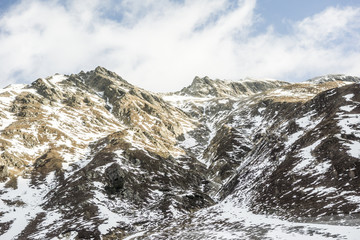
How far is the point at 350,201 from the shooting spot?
85.5 feet

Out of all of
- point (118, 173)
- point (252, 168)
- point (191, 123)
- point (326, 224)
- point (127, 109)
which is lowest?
point (326, 224)

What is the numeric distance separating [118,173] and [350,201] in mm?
60570

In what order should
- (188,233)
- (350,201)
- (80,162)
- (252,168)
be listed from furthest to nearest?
(80,162) < (252,168) < (188,233) < (350,201)

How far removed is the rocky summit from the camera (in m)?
31.0

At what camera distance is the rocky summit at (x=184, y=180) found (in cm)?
3100

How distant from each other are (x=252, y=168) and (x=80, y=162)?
60.4 metres

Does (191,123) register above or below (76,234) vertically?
above

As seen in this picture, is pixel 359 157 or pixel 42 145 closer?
pixel 359 157

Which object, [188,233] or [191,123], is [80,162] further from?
[191,123]

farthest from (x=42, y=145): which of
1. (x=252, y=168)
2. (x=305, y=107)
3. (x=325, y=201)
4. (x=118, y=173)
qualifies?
(x=325, y=201)

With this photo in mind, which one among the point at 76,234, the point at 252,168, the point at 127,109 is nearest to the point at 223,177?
the point at 252,168

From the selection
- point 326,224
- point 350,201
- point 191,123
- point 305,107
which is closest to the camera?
point 326,224

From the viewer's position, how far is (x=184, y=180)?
8631 centimetres

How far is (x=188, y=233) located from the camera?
1340 inches
